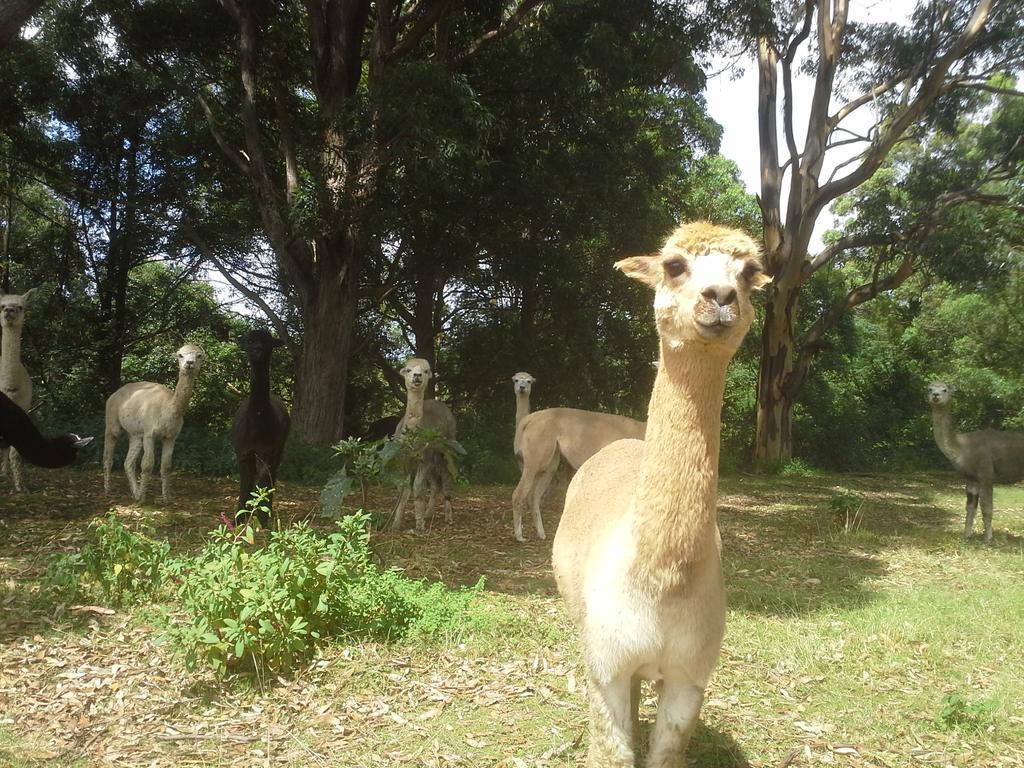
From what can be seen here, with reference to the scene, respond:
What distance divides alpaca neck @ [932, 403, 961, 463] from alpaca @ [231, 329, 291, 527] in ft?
25.8

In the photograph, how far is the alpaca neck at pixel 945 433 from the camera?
913cm

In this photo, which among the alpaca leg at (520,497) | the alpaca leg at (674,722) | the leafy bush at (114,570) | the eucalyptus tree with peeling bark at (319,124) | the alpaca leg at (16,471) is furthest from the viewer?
the eucalyptus tree with peeling bark at (319,124)

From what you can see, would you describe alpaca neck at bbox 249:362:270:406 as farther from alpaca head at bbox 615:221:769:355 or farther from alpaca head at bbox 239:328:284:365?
alpaca head at bbox 615:221:769:355

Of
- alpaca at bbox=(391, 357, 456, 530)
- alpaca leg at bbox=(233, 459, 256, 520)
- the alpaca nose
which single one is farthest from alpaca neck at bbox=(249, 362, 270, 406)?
the alpaca nose

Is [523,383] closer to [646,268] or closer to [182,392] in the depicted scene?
[182,392]

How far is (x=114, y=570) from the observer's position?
16.5ft

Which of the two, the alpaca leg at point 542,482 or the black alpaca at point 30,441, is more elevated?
the black alpaca at point 30,441

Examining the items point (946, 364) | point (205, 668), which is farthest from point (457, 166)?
point (946, 364)

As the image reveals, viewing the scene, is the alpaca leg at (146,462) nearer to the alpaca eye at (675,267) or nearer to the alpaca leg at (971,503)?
the alpaca eye at (675,267)

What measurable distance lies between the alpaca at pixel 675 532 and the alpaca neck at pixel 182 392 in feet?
24.0

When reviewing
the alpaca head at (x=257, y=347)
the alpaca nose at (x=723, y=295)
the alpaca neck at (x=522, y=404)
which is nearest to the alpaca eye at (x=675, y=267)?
the alpaca nose at (x=723, y=295)

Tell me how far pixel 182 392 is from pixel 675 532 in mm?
7764

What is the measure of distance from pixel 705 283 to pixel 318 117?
1022cm

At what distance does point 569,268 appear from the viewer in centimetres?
1405
